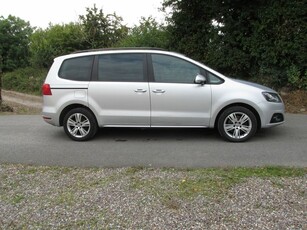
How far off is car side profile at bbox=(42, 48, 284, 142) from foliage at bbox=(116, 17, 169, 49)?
714 cm

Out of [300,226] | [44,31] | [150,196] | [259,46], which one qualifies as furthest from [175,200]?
[44,31]

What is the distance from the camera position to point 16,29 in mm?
22141

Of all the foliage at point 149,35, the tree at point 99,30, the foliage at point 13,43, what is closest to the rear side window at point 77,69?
the foliage at point 149,35

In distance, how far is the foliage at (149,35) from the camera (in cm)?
1377

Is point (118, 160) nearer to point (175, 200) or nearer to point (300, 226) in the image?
point (175, 200)

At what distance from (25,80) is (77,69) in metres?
13.6

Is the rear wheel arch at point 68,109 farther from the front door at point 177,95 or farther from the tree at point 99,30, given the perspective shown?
the tree at point 99,30

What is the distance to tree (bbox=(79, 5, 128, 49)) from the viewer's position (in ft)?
57.6

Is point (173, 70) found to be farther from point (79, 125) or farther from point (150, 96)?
point (79, 125)

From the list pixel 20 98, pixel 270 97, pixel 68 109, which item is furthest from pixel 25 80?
pixel 270 97

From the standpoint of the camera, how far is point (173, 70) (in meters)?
6.45

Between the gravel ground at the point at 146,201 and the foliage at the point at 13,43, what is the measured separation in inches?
716

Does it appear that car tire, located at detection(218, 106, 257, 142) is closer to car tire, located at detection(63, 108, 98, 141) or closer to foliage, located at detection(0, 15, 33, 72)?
car tire, located at detection(63, 108, 98, 141)

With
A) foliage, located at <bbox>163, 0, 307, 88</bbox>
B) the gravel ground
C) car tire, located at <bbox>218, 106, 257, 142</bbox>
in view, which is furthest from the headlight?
foliage, located at <bbox>163, 0, 307, 88</bbox>
